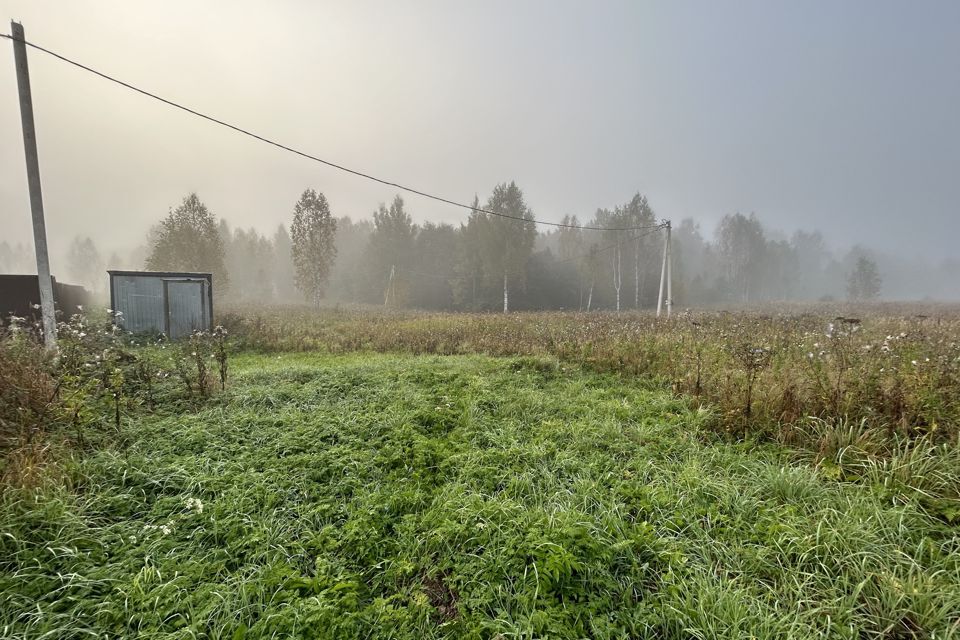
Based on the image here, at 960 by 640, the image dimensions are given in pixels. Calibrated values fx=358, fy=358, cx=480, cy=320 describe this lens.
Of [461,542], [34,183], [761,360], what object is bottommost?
[461,542]

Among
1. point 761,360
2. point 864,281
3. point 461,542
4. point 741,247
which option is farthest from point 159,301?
point 864,281

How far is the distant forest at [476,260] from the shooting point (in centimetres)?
3103

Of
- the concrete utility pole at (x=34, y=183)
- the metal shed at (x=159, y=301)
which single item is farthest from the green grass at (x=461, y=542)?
the metal shed at (x=159, y=301)

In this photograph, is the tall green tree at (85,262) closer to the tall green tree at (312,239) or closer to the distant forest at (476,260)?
the distant forest at (476,260)

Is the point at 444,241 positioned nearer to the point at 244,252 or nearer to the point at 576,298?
the point at 576,298

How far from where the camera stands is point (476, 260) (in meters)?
35.4

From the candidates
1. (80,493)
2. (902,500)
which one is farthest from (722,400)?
(80,493)

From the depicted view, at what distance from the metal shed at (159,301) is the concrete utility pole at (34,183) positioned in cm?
578

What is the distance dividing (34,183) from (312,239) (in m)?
25.4

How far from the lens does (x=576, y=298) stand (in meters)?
41.4

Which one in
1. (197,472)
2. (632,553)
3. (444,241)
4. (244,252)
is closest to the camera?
(632,553)

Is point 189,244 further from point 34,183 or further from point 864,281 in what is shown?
point 864,281

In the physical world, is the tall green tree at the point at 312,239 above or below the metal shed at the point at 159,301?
above

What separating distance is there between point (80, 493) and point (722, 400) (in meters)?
7.86
